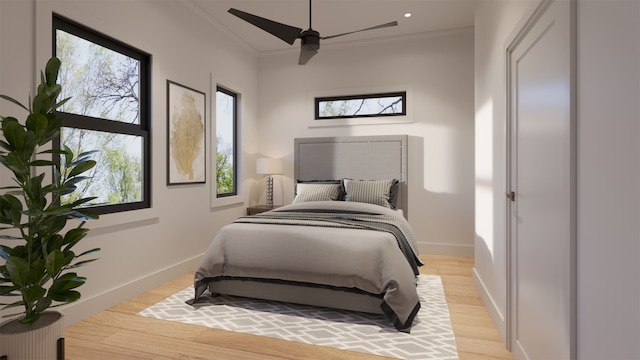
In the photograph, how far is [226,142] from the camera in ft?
14.8

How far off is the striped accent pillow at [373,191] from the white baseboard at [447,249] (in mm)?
783

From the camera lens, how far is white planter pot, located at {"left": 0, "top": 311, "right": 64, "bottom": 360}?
1369 millimetres

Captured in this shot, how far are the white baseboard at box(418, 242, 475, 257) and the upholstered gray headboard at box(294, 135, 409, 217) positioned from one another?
0.50 metres

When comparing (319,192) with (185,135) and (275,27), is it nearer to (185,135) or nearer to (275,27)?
(185,135)

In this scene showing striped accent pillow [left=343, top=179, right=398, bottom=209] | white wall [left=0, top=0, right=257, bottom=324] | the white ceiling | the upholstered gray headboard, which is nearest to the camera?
white wall [left=0, top=0, right=257, bottom=324]

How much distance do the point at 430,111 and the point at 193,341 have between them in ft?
12.0

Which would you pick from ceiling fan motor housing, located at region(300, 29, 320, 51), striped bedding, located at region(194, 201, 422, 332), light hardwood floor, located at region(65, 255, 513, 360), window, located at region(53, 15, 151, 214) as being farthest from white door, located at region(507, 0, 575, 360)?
window, located at region(53, 15, 151, 214)

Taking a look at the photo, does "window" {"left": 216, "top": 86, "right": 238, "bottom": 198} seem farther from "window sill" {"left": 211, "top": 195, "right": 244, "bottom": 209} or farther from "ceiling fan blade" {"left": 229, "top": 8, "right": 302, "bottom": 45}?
"ceiling fan blade" {"left": 229, "top": 8, "right": 302, "bottom": 45}

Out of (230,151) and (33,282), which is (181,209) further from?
(33,282)

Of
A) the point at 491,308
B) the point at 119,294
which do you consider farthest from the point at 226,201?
the point at 491,308

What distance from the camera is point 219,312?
2.56m

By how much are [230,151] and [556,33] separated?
12.7ft

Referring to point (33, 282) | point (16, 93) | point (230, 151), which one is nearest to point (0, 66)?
point (16, 93)

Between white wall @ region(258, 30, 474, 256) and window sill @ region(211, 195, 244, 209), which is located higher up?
white wall @ region(258, 30, 474, 256)
